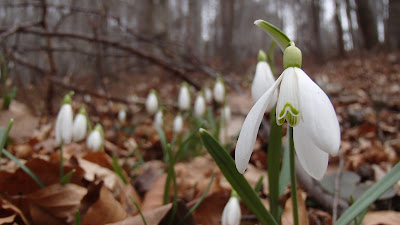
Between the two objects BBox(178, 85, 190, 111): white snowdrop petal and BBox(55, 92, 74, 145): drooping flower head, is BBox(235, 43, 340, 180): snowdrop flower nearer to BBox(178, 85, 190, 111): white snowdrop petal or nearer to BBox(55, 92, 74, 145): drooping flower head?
BBox(55, 92, 74, 145): drooping flower head

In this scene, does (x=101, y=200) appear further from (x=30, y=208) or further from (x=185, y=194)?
(x=185, y=194)

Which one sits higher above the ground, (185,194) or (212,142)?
(212,142)

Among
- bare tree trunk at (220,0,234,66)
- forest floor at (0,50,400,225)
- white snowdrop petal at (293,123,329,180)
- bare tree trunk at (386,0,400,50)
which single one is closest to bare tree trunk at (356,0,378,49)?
bare tree trunk at (386,0,400,50)

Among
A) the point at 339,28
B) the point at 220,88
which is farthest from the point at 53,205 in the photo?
the point at 339,28

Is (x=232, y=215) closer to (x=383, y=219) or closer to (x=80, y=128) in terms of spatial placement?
(x=383, y=219)

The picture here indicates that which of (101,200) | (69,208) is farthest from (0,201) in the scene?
(101,200)
